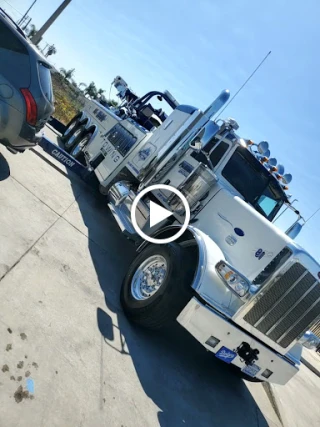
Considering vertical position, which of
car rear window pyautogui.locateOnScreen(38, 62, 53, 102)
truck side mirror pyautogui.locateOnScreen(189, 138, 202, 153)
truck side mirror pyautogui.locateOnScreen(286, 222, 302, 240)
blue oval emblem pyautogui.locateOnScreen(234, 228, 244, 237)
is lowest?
car rear window pyautogui.locateOnScreen(38, 62, 53, 102)

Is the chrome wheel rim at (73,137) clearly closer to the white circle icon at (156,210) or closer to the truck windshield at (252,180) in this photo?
the white circle icon at (156,210)

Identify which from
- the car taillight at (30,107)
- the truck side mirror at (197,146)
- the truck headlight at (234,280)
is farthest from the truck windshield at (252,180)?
the car taillight at (30,107)

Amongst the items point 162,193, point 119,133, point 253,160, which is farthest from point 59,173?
point 253,160

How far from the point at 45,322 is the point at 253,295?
6.80 feet

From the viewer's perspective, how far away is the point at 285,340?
4188 mm

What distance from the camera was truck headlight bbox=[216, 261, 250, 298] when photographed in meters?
3.98

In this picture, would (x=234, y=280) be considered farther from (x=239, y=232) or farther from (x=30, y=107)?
(x=30, y=107)

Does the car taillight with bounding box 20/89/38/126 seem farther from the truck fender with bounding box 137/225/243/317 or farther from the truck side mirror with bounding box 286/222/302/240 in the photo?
the truck side mirror with bounding box 286/222/302/240

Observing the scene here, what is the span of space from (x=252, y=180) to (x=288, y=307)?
8.30ft

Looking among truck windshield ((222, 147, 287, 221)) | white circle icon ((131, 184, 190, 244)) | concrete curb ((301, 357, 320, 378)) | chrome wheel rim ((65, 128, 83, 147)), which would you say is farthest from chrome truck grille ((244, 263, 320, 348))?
chrome wheel rim ((65, 128, 83, 147))

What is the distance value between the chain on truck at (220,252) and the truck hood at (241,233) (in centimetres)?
1

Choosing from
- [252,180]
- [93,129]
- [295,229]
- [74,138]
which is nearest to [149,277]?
[252,180]

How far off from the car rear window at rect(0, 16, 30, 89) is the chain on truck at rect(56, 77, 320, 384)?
2.46 metres
